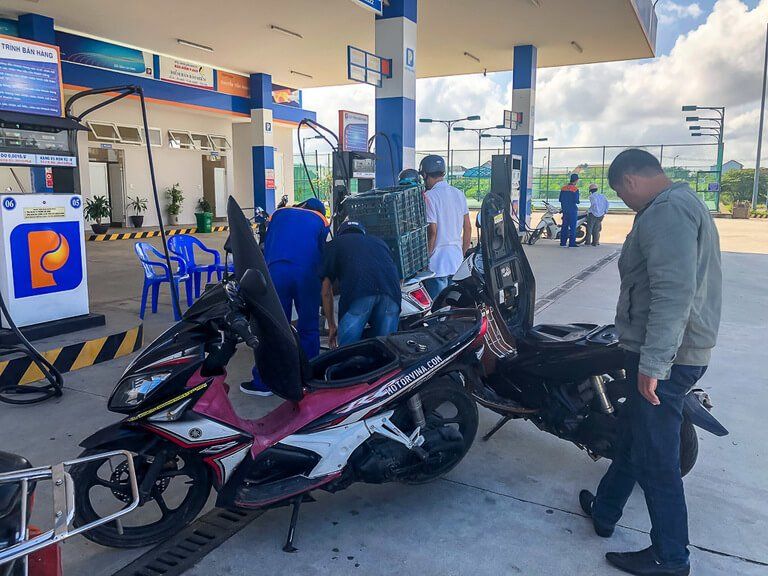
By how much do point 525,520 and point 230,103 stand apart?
17517 mm

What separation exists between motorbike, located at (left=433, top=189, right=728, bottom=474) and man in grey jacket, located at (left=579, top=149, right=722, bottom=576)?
1.62 feet

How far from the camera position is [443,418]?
10.3 ft

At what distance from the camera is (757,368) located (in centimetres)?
521

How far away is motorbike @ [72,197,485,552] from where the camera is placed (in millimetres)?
2518

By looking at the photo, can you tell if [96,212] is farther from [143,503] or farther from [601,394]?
[601,394]

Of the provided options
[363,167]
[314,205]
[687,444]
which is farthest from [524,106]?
[687,444]

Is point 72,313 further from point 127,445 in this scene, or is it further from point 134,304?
point 127,445

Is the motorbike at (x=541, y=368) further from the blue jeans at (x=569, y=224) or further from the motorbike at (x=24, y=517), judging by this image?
the blue jeans at (x=569, y=224)

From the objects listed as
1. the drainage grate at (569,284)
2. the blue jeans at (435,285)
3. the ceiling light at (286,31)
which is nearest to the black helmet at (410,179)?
the blue jeans at (435,285)

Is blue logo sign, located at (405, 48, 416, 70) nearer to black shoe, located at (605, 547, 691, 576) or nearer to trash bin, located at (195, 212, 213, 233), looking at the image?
black shoe, located at (605, 547, 691, 576)

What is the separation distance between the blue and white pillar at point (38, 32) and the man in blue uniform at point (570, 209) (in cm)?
1094

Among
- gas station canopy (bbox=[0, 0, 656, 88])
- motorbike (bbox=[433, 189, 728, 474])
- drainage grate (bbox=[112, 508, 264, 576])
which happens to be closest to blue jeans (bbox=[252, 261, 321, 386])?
motorbike (bbox=[433, 189, 728, 474])

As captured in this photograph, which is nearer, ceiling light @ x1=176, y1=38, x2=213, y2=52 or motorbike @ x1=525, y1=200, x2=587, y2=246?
ceiling light @ x1=176, y1=38, x2=213, y2=52

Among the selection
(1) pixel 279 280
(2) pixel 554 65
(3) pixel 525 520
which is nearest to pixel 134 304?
(1) pixel 279 280
